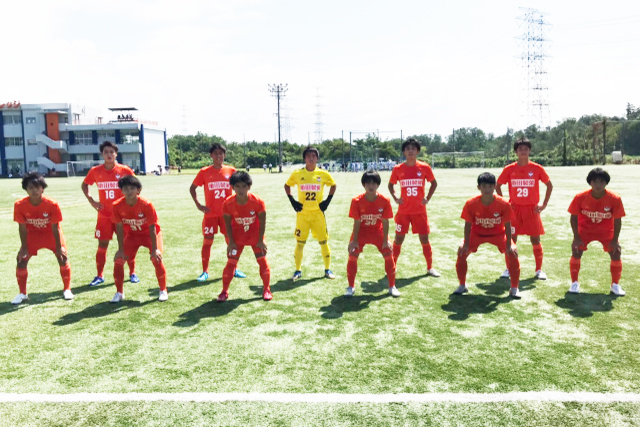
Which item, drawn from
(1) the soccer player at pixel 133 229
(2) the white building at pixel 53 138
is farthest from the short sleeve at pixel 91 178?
(2) the white building at pixel 53 138

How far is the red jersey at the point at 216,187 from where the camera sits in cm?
787

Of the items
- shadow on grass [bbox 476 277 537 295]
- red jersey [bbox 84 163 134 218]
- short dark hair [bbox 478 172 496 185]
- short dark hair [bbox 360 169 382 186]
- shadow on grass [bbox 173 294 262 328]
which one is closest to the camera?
shadow on grass [bbox 173 294 262 328]

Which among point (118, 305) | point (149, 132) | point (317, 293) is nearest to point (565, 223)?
point (317, 293)

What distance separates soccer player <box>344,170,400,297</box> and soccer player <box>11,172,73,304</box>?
418 centimetres

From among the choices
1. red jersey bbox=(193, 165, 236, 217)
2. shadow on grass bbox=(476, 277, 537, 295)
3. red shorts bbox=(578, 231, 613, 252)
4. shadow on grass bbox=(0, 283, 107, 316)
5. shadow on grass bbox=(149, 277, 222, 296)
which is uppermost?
red jersey bbox=(193, 165, 236, 217)

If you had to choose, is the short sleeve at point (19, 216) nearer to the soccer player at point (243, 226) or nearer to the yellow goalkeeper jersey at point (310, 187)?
the soccer player at point (243, 226)

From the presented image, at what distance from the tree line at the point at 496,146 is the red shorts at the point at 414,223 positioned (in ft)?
203

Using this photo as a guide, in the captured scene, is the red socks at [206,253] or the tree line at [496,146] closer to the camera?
the red socks at [206,253]

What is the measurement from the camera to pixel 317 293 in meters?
6.90

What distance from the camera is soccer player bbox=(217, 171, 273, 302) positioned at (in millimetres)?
6418

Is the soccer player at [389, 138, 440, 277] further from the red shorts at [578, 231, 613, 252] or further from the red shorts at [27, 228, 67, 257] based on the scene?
the red shorts at [27, 228, 67, 257]

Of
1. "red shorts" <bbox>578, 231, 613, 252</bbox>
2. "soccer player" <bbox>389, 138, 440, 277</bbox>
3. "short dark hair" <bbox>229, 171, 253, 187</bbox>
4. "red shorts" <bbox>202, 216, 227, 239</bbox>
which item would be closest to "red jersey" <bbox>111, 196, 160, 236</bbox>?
"short dark hair" <bbox>229, 171, 253, 187</bbox>

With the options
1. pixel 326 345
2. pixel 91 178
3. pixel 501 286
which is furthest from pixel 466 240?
pixel 91 178

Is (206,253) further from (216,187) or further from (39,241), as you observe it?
(39,241)
